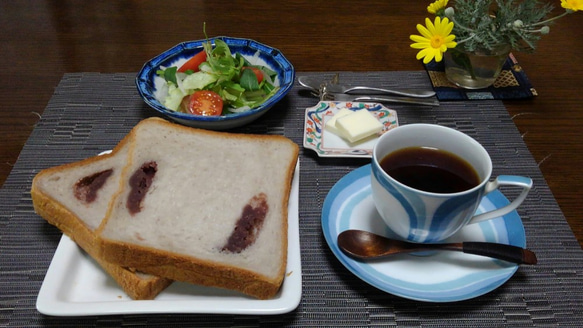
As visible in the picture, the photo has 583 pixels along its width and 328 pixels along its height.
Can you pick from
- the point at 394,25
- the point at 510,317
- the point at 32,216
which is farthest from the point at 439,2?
the point at 32,216

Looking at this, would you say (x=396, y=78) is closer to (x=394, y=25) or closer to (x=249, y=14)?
(x=394, y=25)

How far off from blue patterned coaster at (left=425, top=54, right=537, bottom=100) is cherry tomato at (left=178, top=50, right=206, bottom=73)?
79 cm

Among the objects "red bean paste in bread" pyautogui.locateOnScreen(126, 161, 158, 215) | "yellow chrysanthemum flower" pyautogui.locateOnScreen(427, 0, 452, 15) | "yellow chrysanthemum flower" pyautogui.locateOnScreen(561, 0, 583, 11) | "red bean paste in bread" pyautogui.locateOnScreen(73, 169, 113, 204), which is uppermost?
"yellow chrysanthemum flower" pyautogui.locateOnScreen(561, 0, 583, 11)

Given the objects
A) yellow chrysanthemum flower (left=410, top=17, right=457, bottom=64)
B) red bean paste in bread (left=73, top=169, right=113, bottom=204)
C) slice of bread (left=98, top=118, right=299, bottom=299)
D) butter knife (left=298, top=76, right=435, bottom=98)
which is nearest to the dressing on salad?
butter knife (left=298, top=76, right=435, bottom=98)

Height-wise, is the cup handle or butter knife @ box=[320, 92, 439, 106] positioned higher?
the cup handle

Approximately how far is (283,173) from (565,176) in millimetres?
811

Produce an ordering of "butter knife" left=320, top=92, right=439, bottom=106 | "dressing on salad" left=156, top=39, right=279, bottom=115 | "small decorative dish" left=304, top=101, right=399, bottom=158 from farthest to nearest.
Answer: "butter knife" left=320, top=92, right=439, bottom=106 → "dressing on salad" left=156, top=39, right=279, bottom=115 → "small decorative dish" left=304, top=101, right=399, bottom=158

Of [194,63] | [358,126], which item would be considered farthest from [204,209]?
[194,63]

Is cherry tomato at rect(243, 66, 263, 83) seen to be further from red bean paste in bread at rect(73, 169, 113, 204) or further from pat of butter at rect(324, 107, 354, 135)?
red bean paste in bread at rect(73, 169, 113, 204)

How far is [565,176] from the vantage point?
1355 millimetres

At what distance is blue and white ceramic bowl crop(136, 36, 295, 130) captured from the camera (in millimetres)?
1356

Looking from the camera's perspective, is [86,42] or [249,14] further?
[249,14]

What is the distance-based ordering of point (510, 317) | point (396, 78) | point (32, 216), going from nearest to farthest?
point (510, 317) < point (32, 216) < point (396, 78)

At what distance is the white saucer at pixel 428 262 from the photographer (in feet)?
3.11
